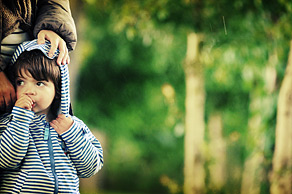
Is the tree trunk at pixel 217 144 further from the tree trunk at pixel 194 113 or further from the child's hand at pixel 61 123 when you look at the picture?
the child's hand at pixel 61 123

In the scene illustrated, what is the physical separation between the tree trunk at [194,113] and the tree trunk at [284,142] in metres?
1.41

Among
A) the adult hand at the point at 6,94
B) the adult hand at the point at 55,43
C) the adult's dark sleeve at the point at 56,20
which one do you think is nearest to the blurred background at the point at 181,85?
the adult's dark sleeve at the point at 56,20

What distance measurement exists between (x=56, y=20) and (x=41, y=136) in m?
0.55

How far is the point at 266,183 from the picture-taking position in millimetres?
6266


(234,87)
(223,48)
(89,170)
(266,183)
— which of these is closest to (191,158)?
(266,183)

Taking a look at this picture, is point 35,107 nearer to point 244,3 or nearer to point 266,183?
point 244,3

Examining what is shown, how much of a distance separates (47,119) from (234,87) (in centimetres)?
828

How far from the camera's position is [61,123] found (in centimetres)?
207

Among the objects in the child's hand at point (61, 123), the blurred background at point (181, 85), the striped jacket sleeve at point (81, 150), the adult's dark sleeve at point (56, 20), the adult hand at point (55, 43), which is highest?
the adult's dark sleeve at point (56, 20)

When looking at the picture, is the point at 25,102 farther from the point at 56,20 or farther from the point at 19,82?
Answer: the point at 56,20

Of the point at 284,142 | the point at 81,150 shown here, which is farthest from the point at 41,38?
the point at 284,142

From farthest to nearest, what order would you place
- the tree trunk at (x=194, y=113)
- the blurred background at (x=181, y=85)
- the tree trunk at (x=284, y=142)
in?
1. the tree trunk at (x=194, y=113)
2. the blurred background at (x=181, y=85)
3. the tree trunk at (x=284, y=142)

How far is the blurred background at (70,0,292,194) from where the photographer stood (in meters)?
6.00

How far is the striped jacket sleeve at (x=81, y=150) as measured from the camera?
Result: 2.05 metres
